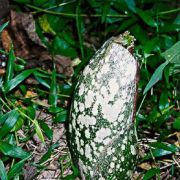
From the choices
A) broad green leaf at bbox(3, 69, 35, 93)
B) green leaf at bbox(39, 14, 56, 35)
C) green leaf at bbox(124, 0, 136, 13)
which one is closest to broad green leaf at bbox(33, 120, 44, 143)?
broad green leaf at bbox(3, 69, 35, 93)

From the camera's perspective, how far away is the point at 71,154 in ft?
7.08

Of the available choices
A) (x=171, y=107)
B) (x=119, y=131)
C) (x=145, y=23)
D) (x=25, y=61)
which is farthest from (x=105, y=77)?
(x=145, y=23)

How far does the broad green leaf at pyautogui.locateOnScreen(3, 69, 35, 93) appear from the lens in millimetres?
2307

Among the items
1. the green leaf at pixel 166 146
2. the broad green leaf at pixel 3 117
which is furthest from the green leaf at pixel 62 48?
the green leaf at pixel 166 146

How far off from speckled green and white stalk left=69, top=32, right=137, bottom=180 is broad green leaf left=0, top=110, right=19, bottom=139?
9.6 inches

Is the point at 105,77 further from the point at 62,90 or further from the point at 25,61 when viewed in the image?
A: the point at 25,61

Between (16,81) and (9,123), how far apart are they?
0.28m

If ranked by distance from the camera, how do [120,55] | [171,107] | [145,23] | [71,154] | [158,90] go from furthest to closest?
1. [145,23]
2. [158,90]
3. [171,107]
4. [71,154]
5. [120,55]

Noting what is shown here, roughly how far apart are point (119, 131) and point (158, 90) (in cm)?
64

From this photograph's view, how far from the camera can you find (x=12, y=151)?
6.79ft

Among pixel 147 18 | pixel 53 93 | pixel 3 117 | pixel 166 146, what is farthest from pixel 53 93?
pixel 147 18

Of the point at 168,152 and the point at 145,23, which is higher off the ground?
the point at 145,23

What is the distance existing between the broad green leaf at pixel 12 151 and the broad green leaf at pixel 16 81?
0.31 meters

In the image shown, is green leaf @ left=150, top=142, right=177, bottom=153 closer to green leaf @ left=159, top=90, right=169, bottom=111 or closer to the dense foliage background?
the dense foliage background
